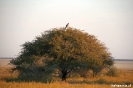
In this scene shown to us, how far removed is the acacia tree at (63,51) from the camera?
21.1 meters

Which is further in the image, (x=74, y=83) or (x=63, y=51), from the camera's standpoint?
(x=63, y=51)

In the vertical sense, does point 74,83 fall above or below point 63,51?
below

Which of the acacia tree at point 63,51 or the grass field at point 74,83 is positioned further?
the acacia tree at point 63,51

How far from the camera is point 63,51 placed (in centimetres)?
2111

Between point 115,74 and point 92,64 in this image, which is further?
point 115,74

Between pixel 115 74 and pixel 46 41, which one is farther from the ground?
pixel 46 41

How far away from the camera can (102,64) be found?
77.3 ft

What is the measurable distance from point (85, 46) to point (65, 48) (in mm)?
1820

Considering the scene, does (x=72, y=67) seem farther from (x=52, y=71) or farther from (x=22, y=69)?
(x=22, y=69)

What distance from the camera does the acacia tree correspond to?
21.1 meters

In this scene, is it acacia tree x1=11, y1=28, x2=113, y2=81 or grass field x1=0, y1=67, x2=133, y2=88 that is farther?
acacia tree x1=11, y1=28, x2=113, y2=81

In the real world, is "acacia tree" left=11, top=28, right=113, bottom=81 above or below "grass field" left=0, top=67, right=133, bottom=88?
above

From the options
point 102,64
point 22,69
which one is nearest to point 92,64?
point 102,64

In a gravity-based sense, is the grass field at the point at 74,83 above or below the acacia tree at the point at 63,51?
below
